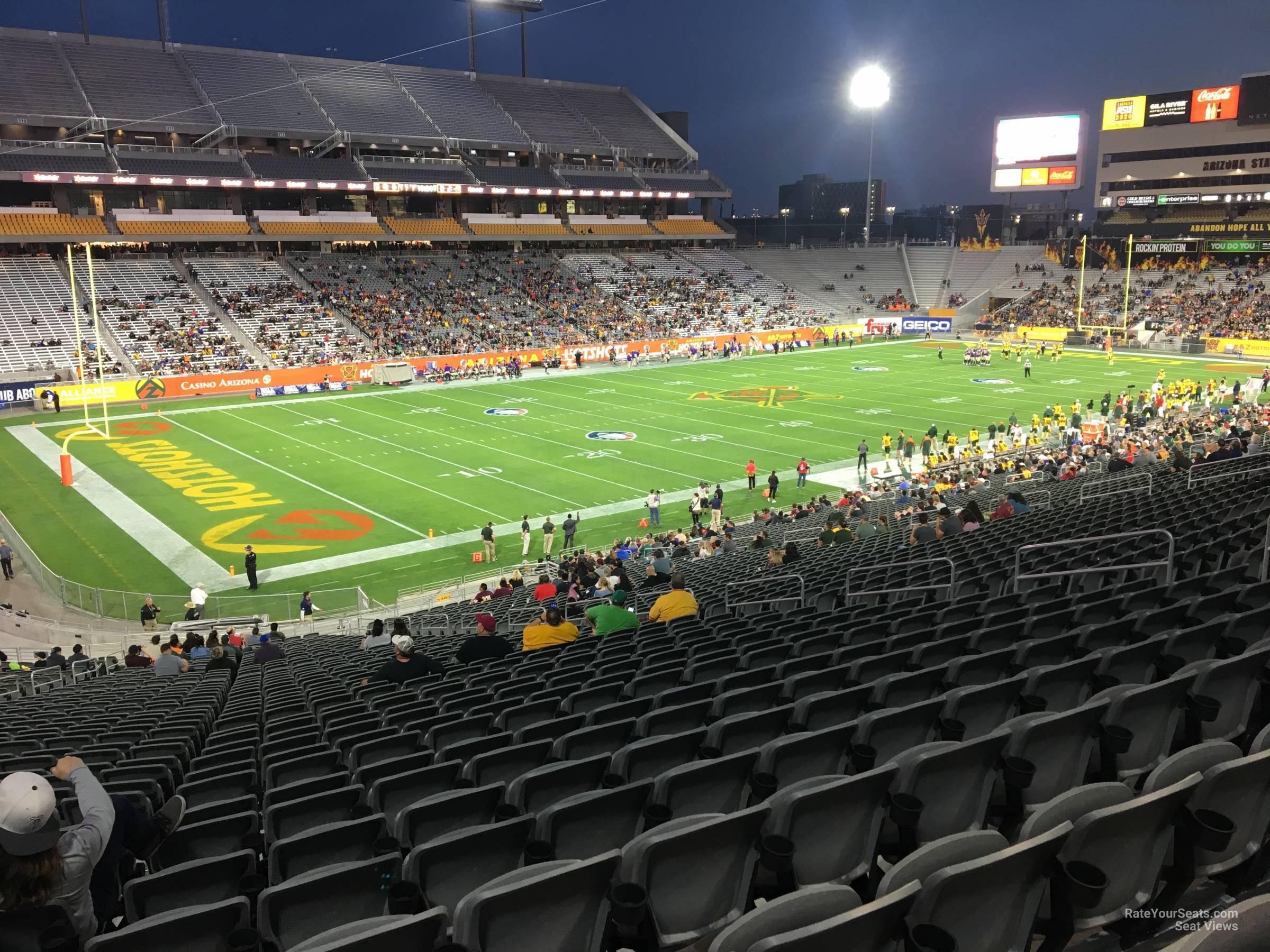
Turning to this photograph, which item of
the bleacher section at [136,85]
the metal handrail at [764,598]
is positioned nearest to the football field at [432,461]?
the metal handrail at [764,598]

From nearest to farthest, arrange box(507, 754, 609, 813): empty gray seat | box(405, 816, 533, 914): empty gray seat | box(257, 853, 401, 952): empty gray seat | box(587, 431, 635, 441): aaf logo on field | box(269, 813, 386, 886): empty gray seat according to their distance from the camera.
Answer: box(257, 853, 401, 952): empty gray seat < box(405, 816, 533, 914): empty gray seat < box(269, 813, 386, 886): empty gray seat < box(507, 754, 609, 813): empty gray seat < box(587, 431, 635, 441): aaf logo on field

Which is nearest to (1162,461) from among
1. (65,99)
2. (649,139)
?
(65,99)

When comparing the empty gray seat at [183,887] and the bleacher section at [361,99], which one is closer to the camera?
the empty gray seat at [183,887]

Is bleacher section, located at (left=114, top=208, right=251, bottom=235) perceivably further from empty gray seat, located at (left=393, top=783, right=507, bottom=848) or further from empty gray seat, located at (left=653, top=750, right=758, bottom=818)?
empty gray seat, located at (left=653, top=750, right=758, bottom=818)

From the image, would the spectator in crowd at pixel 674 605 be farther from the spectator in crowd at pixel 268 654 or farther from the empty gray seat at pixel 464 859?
the empty gray seat at pixel 464 859

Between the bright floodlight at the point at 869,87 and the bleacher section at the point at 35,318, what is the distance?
60.7m

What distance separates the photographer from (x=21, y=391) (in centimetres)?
4662

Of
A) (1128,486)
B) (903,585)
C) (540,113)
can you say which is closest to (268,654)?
(903,585)

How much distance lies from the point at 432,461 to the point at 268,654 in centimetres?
2107

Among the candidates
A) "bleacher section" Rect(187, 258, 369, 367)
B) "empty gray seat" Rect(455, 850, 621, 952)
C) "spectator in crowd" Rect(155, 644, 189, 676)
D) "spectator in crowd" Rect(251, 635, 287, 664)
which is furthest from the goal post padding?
"empty gray seat" Rect(455, 850, 621, 952)

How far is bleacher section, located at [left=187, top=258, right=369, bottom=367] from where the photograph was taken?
2249 inches

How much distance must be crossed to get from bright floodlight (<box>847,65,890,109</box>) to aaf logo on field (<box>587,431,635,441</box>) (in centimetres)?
5213

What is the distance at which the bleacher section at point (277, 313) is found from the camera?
57125 millimetres

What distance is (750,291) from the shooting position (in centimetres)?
8656
